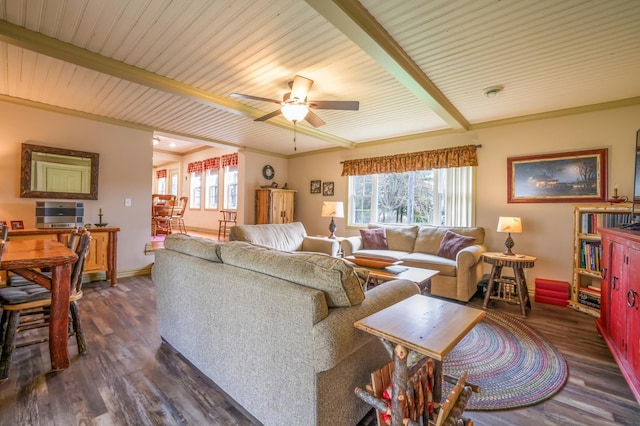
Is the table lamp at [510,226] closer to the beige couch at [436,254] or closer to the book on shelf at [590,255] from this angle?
the beige couch at [436,254]

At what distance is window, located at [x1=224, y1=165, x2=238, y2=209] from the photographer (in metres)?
7.56

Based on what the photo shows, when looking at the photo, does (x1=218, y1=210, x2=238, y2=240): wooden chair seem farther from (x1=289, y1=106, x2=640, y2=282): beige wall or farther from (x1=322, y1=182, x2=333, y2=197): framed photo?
(x1=289, y1=106, x2=640, y2=282): beige wall

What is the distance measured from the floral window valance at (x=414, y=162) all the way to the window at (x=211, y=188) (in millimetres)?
4168

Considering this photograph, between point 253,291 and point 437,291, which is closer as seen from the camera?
point 253,291

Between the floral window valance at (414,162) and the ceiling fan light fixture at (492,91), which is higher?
the ceiling fan light fixture at (492,91)

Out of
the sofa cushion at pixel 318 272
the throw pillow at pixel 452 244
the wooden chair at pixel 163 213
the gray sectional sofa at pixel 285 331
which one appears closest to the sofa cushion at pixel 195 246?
the gray sectional sofa at pixel 285 331

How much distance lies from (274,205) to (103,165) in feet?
9.67

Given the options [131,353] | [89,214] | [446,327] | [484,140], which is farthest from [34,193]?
[484,140]

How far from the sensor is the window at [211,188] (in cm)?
805

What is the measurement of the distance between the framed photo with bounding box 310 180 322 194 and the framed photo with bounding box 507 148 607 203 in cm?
350

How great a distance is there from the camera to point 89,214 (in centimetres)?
408

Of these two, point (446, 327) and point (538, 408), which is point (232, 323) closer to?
point (446, 327)

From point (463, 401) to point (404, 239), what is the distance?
3.33 metres

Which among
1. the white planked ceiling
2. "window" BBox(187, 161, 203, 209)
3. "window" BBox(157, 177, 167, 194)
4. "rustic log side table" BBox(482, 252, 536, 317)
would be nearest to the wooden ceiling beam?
the white planked ceiling
